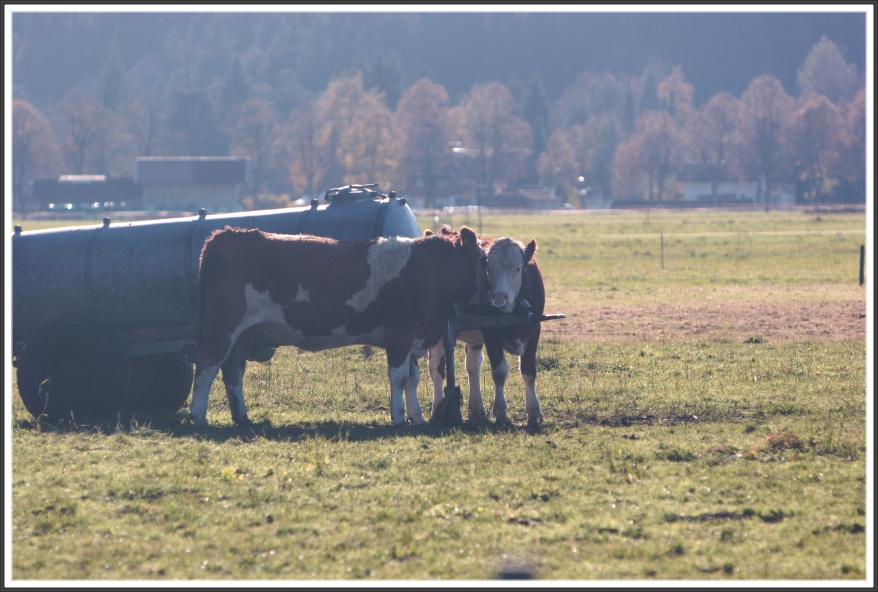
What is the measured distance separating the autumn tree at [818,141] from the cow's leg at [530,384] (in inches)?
5040

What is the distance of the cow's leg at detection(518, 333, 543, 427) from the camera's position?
1366cm

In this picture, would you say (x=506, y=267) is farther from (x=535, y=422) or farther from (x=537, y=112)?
(x=537, y=112)

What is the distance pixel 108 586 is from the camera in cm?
797

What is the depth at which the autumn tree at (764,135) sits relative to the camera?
147 m

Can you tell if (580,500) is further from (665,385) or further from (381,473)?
(665,385)

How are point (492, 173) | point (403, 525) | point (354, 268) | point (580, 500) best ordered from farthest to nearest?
point (492, 173) → point (354, 268) → point (580, 500) → point (403, 525)

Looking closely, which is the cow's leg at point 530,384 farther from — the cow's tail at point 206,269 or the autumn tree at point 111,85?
the autumn tree at point 111,85

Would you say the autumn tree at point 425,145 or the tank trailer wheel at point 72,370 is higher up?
the autumn tree at point 425,145

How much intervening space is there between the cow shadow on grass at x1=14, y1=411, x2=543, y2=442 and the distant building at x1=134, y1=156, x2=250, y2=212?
113m

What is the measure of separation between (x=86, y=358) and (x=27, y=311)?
1.32 metres

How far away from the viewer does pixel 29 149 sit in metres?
139

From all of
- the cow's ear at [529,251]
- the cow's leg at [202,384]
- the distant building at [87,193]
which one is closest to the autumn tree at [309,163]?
the distant building at [87,193]

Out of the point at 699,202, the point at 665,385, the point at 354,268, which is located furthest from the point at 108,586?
the point at 699,202

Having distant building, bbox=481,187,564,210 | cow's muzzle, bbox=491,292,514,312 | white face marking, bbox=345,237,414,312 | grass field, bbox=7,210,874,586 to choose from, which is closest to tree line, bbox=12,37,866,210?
distant building, bbox=481,187,564,210
